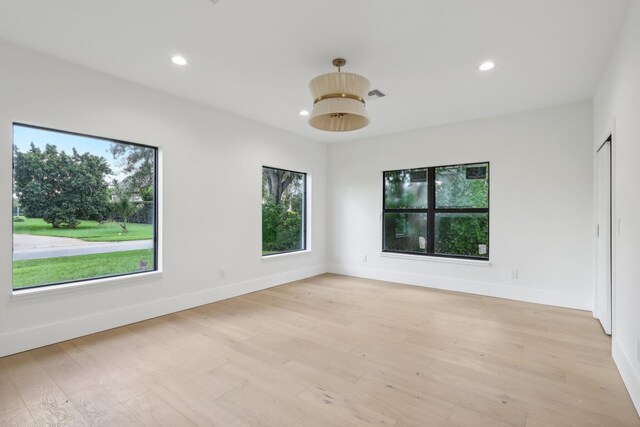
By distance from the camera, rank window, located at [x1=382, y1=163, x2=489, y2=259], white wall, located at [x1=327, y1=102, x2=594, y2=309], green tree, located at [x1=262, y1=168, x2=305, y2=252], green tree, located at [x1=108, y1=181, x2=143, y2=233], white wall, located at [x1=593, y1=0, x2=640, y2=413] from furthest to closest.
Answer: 1. green tree, located at [x1=262, y1=168, x2=305, y2=252]
2. window, located at [x1=382, y1=163, x2=489, y2=259]
3. white wall, located at [x1=327, y1=102, x2=594, y2=309]
4. green tree, located at [x1=108, y1=181, x2=143, y2=233]
5. white wall, located at [x1=593, y1=0, x2=640, y2=413]

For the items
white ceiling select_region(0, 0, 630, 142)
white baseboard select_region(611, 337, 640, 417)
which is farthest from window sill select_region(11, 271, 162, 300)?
white baseboard select_region(611, 337, 640, 417)

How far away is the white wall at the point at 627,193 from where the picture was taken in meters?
1.99

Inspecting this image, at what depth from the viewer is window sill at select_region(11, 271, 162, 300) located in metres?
2.73

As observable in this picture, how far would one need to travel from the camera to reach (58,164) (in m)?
3.04

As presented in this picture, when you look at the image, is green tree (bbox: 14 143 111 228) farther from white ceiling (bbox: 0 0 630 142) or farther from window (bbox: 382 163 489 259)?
window (bbox: 382 163 489 259)

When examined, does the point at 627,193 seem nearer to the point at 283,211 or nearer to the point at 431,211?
the point at 431,211

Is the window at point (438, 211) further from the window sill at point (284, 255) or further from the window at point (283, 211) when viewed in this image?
the window at point (283, 211)

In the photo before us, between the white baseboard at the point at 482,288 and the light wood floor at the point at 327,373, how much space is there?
42cm

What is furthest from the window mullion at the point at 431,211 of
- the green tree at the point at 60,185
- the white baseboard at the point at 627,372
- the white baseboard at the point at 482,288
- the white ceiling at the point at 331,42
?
the green tree at the point at 60,185

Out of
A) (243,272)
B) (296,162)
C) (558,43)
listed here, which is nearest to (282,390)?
(243,272)

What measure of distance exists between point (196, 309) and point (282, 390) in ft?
7.11

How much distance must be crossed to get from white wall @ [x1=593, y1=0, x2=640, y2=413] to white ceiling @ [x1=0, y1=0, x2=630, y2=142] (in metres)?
0.24

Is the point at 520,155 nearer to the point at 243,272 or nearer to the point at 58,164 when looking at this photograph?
the point at 243,272

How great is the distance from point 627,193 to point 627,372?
4.07 feet
